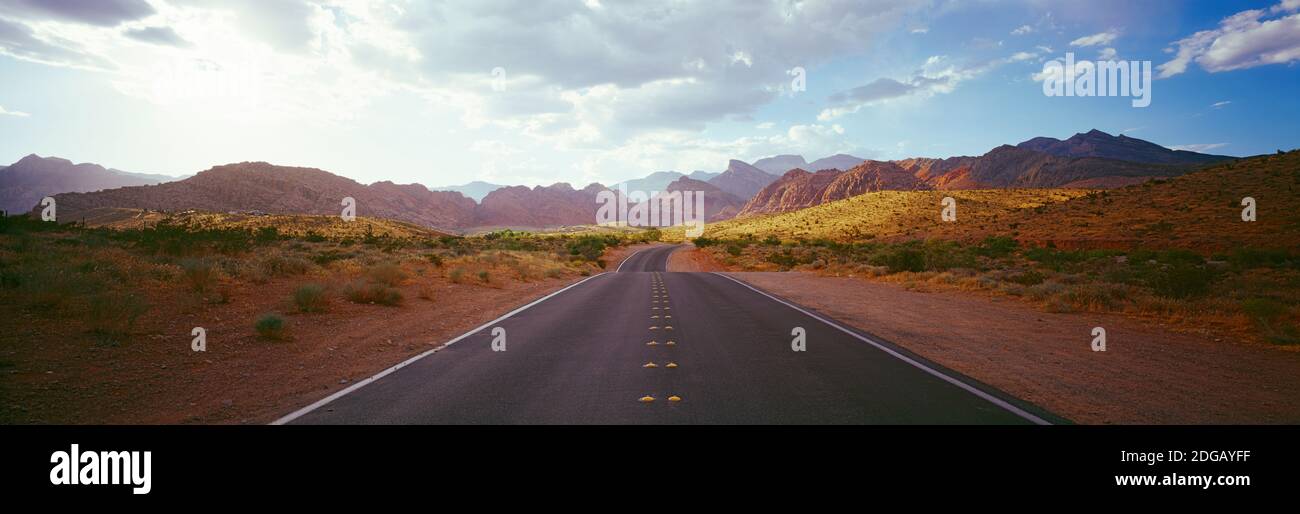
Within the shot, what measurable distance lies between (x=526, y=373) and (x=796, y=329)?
236 inches

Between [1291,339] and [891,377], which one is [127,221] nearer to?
[891,377]

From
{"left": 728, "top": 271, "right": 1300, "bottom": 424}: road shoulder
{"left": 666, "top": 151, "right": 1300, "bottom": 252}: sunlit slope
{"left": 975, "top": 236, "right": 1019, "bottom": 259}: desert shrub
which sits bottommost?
{"left": 728, "top": 271, "right": 1300, "bottom": 424}: road shoulder

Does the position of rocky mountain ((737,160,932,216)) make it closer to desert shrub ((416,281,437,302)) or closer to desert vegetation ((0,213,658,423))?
desert shrub ((416,281,437,302))

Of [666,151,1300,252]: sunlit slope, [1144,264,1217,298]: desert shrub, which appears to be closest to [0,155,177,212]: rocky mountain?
[666,151,1300,252]: sunlit slope

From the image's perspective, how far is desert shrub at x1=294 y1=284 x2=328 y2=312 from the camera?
12.6m

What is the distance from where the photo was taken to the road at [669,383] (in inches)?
211

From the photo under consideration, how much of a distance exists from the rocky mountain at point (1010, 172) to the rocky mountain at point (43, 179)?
186m

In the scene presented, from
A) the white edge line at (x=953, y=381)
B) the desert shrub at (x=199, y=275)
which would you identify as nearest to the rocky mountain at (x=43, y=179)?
the desert shrub at (x=199, y=275)

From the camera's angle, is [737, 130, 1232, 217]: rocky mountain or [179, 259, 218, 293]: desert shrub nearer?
[179, 259, 218, 293]: desert shrub

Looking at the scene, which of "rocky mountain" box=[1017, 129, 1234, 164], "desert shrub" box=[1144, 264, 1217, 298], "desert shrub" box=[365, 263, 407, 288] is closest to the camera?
"desert shrub" box=[1144, 264, 1217, 298]

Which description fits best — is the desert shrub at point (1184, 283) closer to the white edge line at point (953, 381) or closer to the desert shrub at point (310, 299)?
the white edge line at point (953, 381)

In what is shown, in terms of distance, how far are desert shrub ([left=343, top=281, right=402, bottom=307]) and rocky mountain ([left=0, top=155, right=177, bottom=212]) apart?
7183 inches

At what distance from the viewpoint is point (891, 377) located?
7.16 metres

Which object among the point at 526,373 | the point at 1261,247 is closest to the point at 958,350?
the point at 526,373
